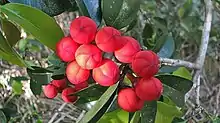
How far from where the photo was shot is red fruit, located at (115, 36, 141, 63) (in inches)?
26.7

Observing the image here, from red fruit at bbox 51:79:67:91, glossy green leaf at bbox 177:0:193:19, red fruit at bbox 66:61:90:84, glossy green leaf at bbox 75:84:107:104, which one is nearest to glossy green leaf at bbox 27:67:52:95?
red fruit at bbox 51:79:67:91

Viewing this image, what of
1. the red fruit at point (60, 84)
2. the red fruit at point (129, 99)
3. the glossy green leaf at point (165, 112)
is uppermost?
the red fruit at point (129, 99)

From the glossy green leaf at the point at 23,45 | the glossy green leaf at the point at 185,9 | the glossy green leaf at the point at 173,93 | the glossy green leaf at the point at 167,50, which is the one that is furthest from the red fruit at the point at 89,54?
the glossy green leaf at the point at 185,9

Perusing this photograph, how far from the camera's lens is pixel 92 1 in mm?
760

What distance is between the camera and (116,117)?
2.98ft

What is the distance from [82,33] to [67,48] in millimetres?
43

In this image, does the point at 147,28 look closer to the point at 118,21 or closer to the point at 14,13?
the point at 118,21

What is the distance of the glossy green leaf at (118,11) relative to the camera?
0.76 metres

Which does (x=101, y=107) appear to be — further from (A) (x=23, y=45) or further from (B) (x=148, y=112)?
(A) (x=23, y=45)

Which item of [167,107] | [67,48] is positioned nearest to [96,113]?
[67,48]

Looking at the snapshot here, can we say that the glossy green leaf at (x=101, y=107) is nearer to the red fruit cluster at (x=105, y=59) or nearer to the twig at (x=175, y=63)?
the red fruit cluster at (x=105, y=59)

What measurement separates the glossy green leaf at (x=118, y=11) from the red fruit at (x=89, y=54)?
100 millimetres

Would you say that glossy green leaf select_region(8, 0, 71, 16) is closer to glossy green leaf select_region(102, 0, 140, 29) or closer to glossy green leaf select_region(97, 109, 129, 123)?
glossy green leaf select_region(102, 0, 140, 29)

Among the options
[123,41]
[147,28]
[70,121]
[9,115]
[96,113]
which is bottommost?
[70,121]
